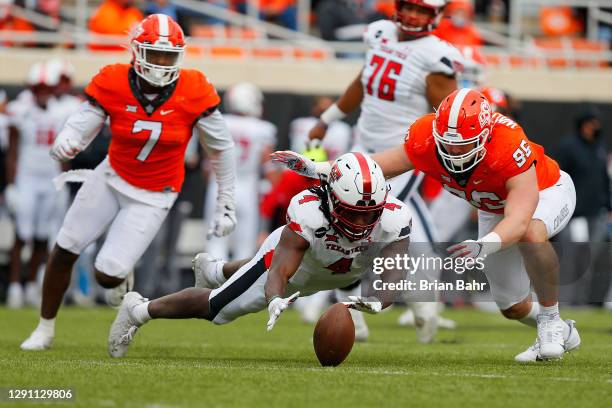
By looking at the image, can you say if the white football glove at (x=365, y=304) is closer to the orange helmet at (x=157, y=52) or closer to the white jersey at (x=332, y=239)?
the white jersey at (x=332, y=239)

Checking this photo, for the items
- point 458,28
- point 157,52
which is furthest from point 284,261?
point 458,28

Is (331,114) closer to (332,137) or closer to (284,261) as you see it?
(284,261)

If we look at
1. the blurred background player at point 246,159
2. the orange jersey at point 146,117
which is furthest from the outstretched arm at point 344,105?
the blurred background player at point 246,159

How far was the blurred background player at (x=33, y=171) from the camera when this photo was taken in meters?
11.7

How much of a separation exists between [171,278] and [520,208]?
675cm

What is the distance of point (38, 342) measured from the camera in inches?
282

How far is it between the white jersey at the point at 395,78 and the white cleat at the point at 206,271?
1786mm

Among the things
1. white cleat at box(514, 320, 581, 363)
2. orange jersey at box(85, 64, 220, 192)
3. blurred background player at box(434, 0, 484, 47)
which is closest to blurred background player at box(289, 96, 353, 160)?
A: blurred background player at box(434, 0, 484, 47)

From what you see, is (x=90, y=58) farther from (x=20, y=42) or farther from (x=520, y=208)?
(x=520, y=208)

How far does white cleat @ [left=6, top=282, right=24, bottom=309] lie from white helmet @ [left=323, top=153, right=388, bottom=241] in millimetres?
6186

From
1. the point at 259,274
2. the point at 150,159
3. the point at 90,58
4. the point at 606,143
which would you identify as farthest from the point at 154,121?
the point at 606,143

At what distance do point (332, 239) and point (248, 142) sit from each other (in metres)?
5.83

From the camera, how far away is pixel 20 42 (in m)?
14.4

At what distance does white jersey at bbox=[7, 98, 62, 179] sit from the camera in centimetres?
1173
